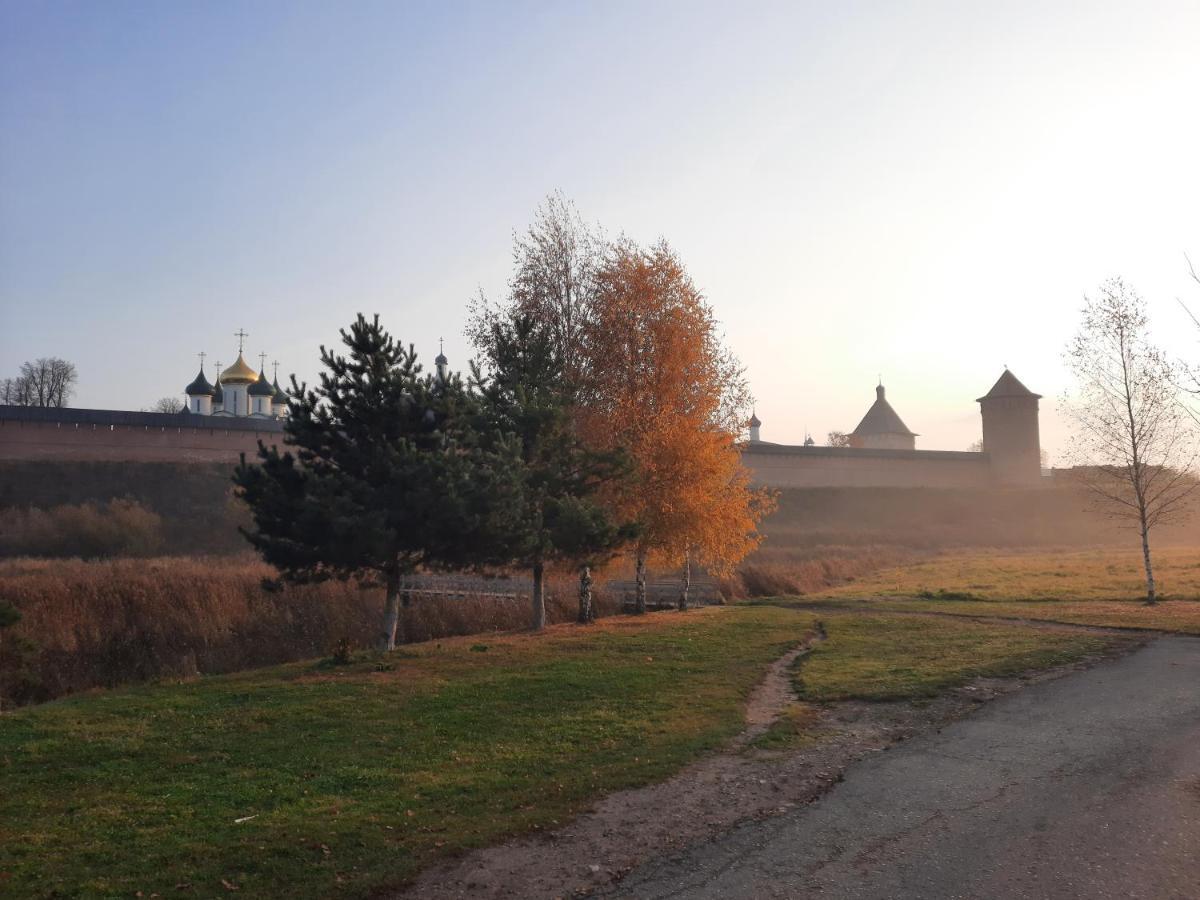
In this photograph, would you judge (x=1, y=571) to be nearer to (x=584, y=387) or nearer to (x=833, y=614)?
(x=584, y=387)

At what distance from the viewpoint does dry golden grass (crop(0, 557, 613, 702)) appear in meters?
16.3

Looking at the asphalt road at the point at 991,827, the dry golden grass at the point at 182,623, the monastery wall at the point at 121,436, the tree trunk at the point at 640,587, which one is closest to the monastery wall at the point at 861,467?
the monastery wall at the point at 121,436

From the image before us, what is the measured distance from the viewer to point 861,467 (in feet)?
210

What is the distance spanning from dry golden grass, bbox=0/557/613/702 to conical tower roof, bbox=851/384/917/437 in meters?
68.6

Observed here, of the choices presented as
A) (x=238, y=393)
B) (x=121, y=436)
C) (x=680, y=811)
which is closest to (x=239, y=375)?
(x=238, y=393)

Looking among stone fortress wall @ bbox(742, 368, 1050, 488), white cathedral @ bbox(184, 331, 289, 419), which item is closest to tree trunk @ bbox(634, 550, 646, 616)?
stone fortress wall @ bbox(742, 368, 1050, 488)

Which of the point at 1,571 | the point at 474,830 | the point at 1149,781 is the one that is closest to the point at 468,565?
the point at 474,830

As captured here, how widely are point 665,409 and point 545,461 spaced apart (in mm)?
3613

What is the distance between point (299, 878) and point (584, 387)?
16.1 metres

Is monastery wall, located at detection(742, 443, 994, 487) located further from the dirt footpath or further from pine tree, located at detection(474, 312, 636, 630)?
the dirt footpath

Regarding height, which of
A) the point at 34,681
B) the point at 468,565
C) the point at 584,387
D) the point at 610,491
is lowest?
the point at 34,681

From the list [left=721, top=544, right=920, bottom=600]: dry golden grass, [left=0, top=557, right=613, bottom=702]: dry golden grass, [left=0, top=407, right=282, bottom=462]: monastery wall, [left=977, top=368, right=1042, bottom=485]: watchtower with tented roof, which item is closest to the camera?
[left=0, top=557, right=613, bottom=702]: dry golden grass

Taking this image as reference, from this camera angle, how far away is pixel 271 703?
440 inches

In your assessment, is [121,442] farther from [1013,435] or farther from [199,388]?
[1013,435]
